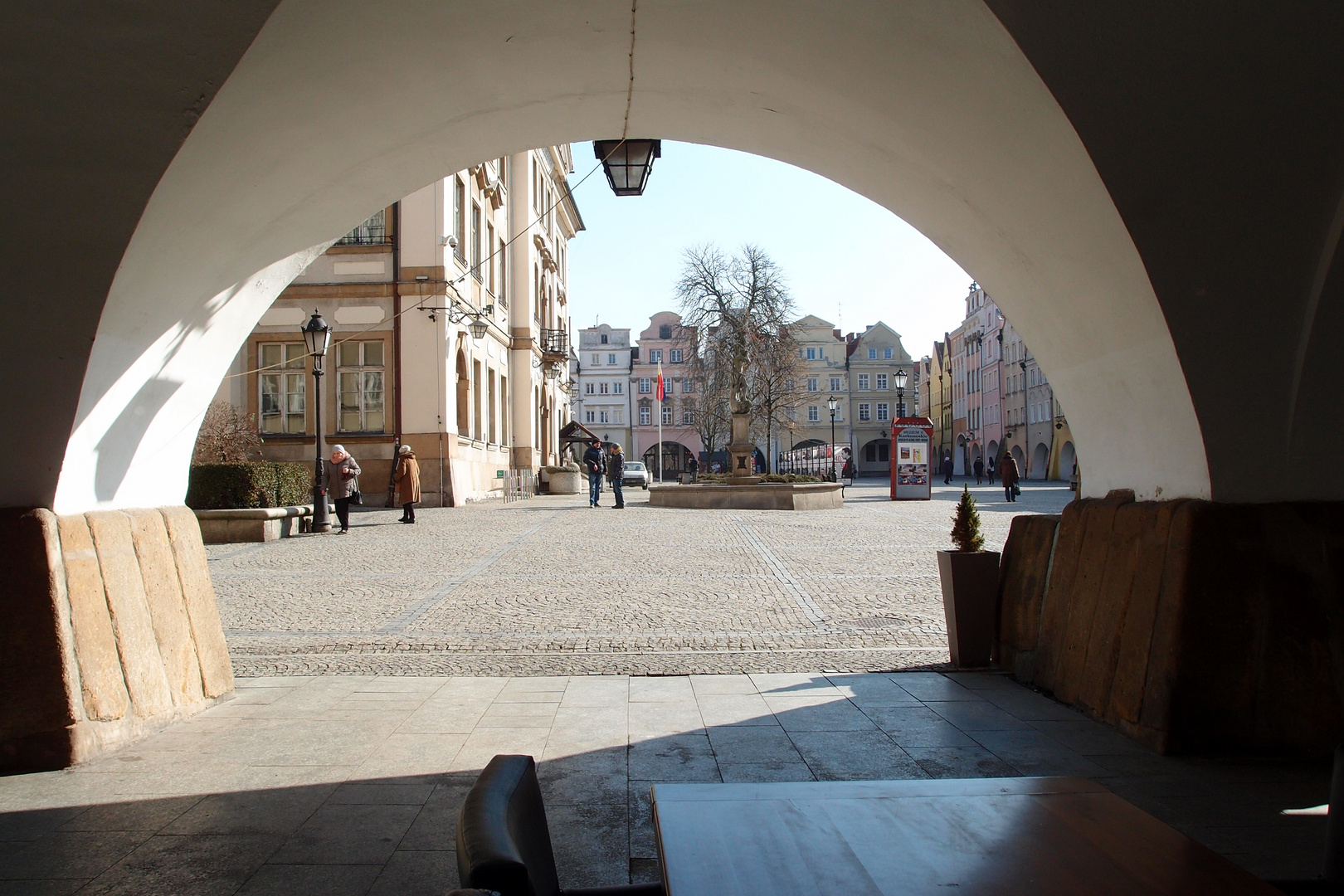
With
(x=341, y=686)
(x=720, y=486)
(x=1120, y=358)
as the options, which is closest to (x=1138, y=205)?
(x=1120, y=358)

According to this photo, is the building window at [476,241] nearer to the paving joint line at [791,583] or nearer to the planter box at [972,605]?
the paving joint line at [791,583]

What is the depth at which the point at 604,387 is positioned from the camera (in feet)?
279

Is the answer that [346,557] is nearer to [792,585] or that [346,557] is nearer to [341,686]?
[792,585]

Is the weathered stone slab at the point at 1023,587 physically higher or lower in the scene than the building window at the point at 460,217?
lower

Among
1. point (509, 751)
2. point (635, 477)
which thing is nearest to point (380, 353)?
point (509, 751)

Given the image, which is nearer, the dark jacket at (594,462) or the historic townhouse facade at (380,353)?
the historic townhouse facade at (380,353)

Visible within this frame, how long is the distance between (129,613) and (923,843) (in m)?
4.14

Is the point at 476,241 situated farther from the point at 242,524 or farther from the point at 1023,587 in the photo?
the point at 1023,587

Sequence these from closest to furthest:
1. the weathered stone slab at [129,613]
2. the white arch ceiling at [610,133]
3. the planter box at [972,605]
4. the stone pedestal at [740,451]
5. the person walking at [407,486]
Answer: the white arch ceiling at [610,133] → the weathered stone slab at [129,613] → the planter box at [972,605] → the person walking at [407,486] → the stone pedestal at [740,451]

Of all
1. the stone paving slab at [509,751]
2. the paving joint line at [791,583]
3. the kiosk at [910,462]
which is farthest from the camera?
the kiosk at [910,462]

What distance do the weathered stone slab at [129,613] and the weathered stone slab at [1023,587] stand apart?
4.82 m

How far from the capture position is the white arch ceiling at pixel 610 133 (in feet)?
12.9

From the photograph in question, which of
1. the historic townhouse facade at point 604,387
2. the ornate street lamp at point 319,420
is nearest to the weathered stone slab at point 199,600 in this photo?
the ornate street lamp at point 319,420

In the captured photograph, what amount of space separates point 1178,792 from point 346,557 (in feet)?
35.3
